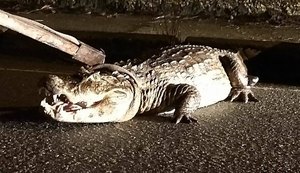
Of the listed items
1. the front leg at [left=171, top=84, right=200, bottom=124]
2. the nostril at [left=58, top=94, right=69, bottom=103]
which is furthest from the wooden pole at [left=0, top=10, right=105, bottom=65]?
the front leg at [left=171, top=84, right=200, bottom=124]

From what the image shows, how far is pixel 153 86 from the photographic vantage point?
110 inches

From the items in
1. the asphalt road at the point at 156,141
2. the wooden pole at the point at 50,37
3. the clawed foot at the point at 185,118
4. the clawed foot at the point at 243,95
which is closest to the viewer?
the asphalt road at the point at 156,141

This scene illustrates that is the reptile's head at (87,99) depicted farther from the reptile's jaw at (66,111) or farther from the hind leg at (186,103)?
the hind leg at (186,103)

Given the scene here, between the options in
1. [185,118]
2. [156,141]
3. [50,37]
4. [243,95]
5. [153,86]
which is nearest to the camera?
[156,141]

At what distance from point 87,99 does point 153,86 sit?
41 cm

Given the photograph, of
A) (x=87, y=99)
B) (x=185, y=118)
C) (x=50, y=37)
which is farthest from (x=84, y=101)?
(x=185, y=118)

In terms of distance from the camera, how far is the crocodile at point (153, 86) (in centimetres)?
243

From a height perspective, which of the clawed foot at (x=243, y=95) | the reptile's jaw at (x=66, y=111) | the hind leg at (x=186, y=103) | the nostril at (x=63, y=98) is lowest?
the clawed foot at (x=243, y=95)

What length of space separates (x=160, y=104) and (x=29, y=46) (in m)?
1.18

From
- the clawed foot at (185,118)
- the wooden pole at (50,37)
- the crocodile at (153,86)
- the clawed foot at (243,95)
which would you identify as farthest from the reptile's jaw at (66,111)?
the clawed foot at (243,95)

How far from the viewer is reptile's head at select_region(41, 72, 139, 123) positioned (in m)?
2.41

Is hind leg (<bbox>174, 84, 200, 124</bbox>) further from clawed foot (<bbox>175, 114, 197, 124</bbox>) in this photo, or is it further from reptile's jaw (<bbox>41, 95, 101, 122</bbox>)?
reptile's jaw (<bbox>41, 95, 101, 122</bbox>)

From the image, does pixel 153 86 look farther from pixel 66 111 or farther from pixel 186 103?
pixel 66 111

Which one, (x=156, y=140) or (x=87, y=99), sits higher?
(x=87, y=99)
